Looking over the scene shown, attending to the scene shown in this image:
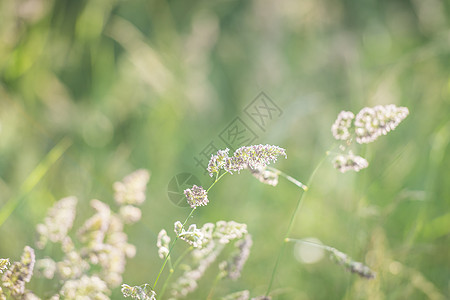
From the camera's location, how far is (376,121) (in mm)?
496

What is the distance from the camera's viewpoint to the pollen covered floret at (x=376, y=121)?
49cm

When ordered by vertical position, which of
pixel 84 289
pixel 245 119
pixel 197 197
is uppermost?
pixel 245 119

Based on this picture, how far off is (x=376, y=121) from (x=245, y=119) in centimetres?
92

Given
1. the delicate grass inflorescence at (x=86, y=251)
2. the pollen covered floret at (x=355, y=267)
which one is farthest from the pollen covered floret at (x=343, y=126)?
the delicate grass inflorescence at (x=86, y=251)

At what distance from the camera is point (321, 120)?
1.29 metres

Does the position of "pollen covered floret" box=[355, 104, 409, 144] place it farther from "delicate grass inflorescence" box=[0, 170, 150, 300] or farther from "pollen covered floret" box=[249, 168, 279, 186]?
"delicate grass inflorescence" box=[0, 170, 150, 300]

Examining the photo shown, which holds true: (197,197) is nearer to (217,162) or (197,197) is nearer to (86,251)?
(217,162)

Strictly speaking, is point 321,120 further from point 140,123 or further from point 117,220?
point 117,220

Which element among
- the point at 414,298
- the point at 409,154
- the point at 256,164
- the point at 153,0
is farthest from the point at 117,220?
the point at 153,0

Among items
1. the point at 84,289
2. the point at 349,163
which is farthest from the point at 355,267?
the point at 84,289

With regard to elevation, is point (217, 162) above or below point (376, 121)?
below

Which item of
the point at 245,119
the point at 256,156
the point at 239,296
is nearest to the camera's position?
the point at 256,156

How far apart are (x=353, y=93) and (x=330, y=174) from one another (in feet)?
0.69

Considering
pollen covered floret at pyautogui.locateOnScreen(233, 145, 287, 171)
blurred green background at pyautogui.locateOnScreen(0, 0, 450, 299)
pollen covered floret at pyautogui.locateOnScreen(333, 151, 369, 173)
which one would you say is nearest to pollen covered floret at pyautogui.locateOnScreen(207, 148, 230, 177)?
pollen covered floret at pyautogui.locateOnScreen(233, 145, 287, 171)
